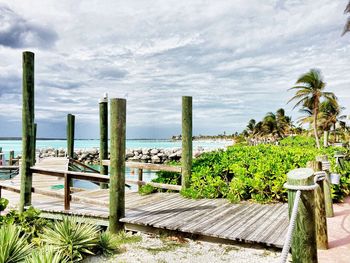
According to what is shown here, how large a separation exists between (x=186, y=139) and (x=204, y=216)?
2.69m

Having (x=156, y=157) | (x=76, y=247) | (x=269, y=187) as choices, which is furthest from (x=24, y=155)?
(x=156, y=157)

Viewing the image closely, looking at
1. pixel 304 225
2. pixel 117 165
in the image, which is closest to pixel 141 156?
pixel 117 165

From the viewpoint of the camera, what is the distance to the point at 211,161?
9.30 meters

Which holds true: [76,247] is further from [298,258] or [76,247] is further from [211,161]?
[211,161]

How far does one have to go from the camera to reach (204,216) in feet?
20.0

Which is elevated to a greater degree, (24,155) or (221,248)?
(24,155)

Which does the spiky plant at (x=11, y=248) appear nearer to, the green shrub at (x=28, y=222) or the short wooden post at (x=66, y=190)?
the green shrub at (x=28, y=222)

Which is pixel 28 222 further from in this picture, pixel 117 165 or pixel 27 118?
pixel 27 118

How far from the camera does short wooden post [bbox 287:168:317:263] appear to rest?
287 centimetres

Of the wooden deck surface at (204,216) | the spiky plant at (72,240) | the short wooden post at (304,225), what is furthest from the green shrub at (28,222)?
the short wooden post at (304,225)

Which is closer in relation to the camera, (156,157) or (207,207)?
(207,207)

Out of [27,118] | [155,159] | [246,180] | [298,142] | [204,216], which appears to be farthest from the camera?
[155,159]

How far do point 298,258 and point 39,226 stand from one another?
15.8 feet

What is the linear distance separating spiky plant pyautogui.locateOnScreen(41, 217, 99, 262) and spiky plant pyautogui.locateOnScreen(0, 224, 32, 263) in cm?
33
